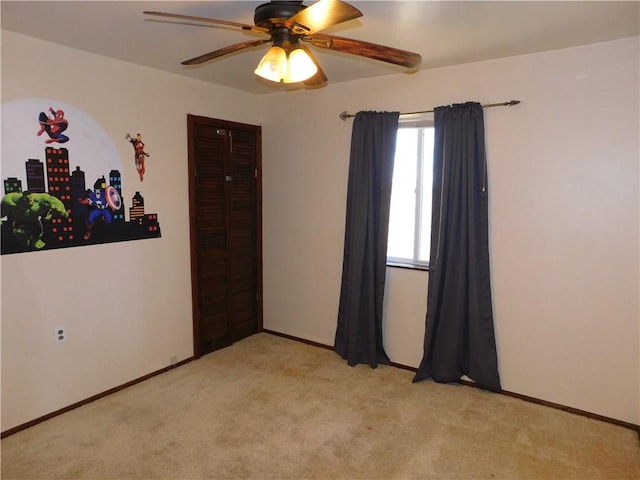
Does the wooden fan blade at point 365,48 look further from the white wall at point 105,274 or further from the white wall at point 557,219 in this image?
the white wall at point 105,274

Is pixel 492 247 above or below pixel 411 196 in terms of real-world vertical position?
below

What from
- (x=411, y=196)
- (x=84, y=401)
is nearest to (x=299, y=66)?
(x=411, y=196)

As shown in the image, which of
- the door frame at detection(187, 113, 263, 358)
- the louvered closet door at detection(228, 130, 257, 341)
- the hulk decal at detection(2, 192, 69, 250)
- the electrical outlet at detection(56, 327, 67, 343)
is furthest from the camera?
the louvered closet door at detection(228, 130, 257, 341)

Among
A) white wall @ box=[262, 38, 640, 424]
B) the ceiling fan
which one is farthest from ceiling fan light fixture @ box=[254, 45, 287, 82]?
white wall @ box=[262, 38, 640, 424]

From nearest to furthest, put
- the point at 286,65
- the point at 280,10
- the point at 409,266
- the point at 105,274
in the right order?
the point at 280,10, the point at 286,65, the point at 105,274, the point at 409,266

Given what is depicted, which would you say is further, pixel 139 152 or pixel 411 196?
pixel 411 196

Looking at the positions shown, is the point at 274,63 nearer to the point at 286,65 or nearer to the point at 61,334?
the point at 286,65

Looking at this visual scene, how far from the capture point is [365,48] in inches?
74.2

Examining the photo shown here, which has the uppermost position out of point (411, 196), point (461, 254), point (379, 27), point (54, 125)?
point (379, 27)

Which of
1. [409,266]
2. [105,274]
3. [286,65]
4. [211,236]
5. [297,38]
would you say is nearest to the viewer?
[297,38]

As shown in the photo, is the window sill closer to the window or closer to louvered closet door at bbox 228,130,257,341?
the window

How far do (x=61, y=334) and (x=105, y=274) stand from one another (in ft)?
1.54

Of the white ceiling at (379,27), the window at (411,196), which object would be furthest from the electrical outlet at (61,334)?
the window at (411,196)

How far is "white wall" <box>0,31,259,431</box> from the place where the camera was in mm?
2545
